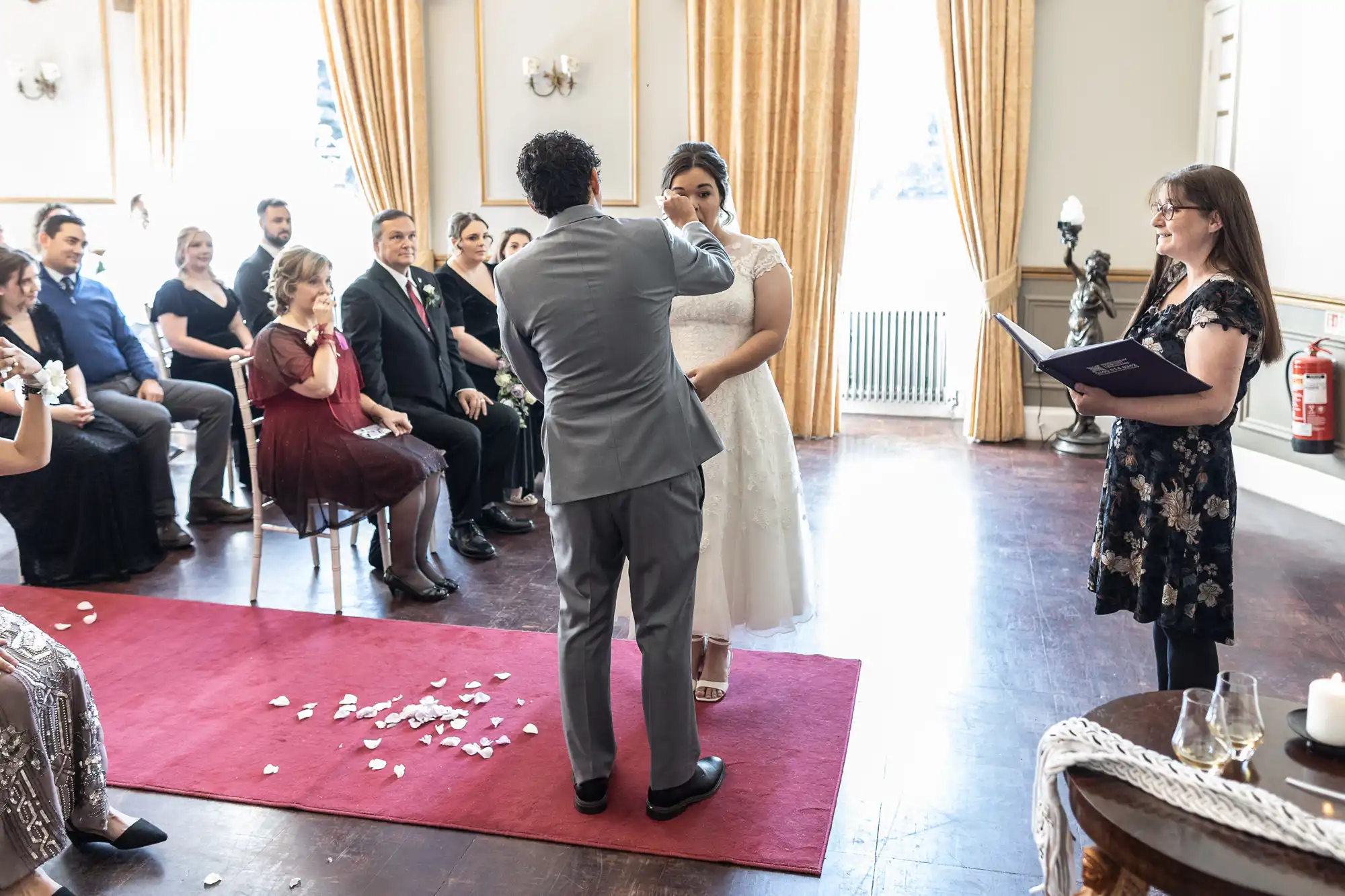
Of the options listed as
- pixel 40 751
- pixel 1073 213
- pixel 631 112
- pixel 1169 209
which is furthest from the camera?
pixel 631 112

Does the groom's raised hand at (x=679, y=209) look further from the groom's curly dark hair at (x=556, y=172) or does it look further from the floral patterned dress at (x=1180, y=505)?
the floral patterned dress at (x=1180, y=505)

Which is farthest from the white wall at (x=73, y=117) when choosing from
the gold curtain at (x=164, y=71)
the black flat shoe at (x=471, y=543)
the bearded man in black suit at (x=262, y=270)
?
the black flat shoe at (x=471, y=543)

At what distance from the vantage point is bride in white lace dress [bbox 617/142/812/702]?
3.04 m

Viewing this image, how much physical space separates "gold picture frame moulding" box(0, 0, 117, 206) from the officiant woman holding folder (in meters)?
7.41

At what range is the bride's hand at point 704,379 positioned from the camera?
9.86 feet

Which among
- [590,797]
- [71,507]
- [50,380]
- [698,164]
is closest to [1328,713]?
[590,797]

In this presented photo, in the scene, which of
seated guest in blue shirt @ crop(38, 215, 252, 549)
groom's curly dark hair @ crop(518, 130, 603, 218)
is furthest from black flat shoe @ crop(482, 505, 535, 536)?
groom's curly dark hair @ crop(518, 130, 603, 218)

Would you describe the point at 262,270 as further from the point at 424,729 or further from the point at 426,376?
the point at 424,729

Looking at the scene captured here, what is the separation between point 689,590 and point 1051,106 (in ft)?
17.6

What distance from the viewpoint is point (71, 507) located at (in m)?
4.50

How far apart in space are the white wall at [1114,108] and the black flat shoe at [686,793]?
5197 mm

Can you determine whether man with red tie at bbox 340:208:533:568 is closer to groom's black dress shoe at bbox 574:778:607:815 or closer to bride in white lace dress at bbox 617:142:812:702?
bride in white lace dress at bbox 617:142:812:702

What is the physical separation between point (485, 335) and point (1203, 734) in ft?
14.1

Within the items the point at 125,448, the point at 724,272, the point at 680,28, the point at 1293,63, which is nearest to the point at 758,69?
the point at 680,28
